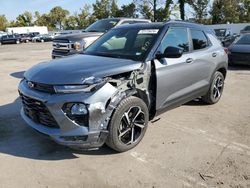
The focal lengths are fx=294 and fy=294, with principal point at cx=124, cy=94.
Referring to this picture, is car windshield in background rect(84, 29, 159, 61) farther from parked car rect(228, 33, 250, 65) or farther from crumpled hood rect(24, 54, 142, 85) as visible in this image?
parked car rect(228, 33, 250, 65)

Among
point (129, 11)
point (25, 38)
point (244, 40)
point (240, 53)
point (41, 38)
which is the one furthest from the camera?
point (129, 11)

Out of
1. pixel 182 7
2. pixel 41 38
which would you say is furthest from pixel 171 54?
pixel 41 38

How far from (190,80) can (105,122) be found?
2.31m

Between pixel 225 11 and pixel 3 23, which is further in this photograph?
pixel 3 23

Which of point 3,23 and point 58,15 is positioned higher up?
point 58,15

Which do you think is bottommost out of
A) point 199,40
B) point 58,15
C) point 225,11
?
point 199,40

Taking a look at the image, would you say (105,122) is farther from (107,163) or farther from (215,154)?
(215,154)

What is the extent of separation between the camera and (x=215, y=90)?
260 inches

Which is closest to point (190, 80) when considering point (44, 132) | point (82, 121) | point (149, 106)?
point (149, 106)

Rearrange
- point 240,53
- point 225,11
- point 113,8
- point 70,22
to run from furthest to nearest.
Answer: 1. point 70,22
2. point 113,8
3. point 225,11
4. point 240,53

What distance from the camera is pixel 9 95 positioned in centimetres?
744

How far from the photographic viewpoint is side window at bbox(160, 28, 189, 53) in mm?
4927

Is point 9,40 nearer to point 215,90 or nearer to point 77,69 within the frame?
point 215,90

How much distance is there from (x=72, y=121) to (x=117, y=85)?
791 millimetres
